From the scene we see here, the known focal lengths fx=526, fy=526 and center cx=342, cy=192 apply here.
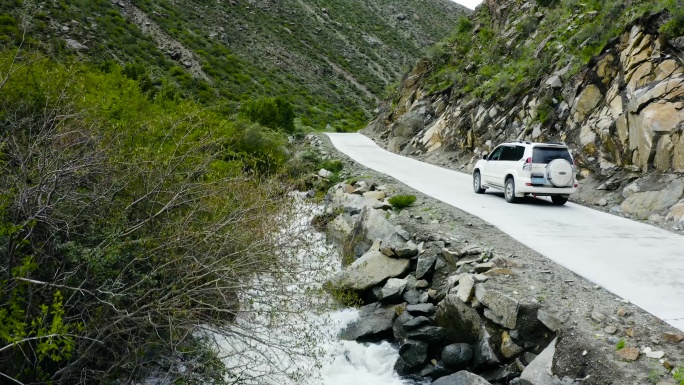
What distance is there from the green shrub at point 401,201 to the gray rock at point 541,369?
7.42 m

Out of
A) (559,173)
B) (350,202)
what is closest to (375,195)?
(350,202)

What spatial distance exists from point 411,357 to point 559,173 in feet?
26.0

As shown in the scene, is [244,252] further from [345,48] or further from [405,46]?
[405,46]

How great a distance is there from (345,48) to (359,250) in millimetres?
61657

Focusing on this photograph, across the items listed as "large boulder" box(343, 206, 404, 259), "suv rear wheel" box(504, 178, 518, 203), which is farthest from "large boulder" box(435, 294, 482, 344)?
"suv rear wheel" box(504, 178, 518, 203)

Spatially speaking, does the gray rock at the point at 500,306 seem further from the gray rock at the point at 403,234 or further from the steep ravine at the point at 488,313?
the gray rock at the point at 403,234

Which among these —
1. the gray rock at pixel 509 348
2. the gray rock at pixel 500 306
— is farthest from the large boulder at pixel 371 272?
the gray rock at pixel 509 348

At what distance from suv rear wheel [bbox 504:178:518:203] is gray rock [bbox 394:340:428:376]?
24.6ft

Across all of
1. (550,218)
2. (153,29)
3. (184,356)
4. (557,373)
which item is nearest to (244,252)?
(184,356)

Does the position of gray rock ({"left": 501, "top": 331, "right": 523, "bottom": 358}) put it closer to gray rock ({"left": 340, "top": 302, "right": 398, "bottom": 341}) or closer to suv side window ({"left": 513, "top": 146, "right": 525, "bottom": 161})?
gray rock ({"left": 340, "top": 302, "right": 398, "bottom": 341})

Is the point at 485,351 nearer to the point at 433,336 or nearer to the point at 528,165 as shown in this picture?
the point at 433,336

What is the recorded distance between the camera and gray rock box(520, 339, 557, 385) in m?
6.04

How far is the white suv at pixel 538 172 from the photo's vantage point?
13.7m

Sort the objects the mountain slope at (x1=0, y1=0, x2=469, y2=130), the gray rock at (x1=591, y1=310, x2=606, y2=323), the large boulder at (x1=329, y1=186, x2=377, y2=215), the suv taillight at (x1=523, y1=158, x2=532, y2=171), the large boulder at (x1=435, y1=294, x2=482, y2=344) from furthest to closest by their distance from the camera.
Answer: the mountain slope at (x1=0, y1=0, x2=469, y2=130)
the large boulder at (x1=329, y1=186, x2=377, y2=215)
the suv taillight at (x1=523, y1=158, x2=532, y2=171)
the large boulder at (x1=435, y1=294, x2=482, y2=344)
the gray rock at (x1=591, y1=310, x2=606, y2=323)
